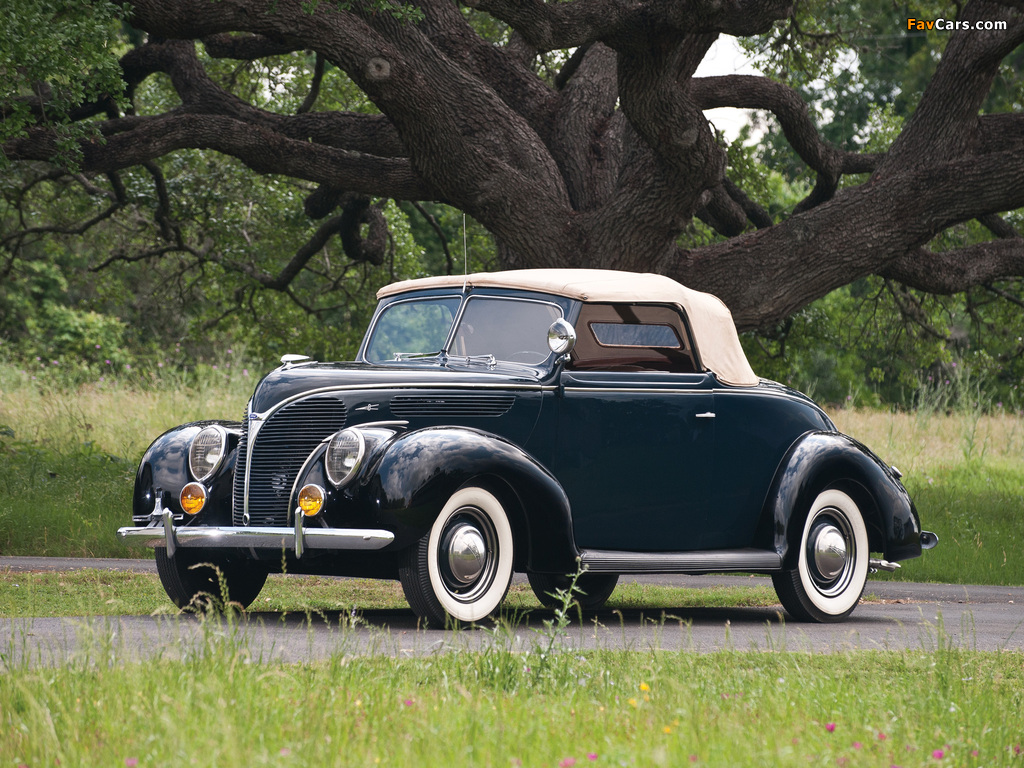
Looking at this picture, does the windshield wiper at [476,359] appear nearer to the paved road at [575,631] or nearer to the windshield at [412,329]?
the windshield at [412,329]

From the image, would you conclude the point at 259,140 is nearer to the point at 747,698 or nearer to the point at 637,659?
the point at 637,659

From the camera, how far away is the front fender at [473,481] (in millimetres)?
6305

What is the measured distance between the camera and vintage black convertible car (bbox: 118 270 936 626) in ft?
21.3

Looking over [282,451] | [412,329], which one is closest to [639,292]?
[412,329]

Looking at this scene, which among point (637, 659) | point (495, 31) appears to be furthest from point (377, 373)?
point (495, 31)

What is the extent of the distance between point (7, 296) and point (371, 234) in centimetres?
1974

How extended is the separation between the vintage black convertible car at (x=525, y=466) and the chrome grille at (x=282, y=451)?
12 millimetres

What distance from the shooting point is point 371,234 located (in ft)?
57.2

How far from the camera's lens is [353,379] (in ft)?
22.6

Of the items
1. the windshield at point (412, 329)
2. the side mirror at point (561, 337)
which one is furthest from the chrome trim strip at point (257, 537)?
the windshield at point (412, 329)

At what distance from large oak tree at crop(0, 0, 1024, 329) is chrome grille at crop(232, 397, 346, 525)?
4.29 meters

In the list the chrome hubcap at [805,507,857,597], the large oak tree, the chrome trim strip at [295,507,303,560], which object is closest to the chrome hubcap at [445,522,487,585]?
the chrome trim strip at [295,507,303,560]

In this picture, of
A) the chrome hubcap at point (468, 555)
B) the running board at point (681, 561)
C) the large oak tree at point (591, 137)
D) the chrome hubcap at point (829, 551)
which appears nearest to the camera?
the chrome hubcap at point (468, 555)

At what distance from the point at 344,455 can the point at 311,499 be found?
28cm
